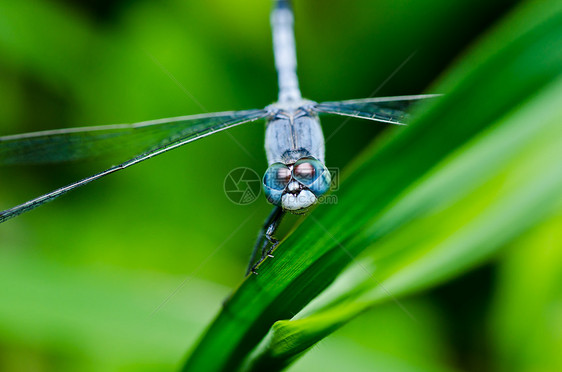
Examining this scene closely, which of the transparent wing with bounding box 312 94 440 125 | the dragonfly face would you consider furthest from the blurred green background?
the dragonfly face

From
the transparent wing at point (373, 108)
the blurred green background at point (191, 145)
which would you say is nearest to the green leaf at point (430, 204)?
the transparent wing at point (373, 108)

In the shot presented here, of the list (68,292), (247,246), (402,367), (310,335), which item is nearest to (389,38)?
(247,246)

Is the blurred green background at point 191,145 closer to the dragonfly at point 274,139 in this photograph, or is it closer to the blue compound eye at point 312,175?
the dragonfly at point 274,139

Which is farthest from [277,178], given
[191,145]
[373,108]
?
[191,145]

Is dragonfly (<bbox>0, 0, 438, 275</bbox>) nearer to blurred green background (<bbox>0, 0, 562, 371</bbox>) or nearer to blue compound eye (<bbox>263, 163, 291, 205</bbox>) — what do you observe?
blue compound eye (<bbox>263, 163, 291, 205</bbox>)

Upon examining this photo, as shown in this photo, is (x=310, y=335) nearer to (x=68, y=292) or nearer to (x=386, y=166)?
(x=386, y=166)

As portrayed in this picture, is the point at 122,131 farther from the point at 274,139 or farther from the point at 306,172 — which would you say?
the point at 306,172
